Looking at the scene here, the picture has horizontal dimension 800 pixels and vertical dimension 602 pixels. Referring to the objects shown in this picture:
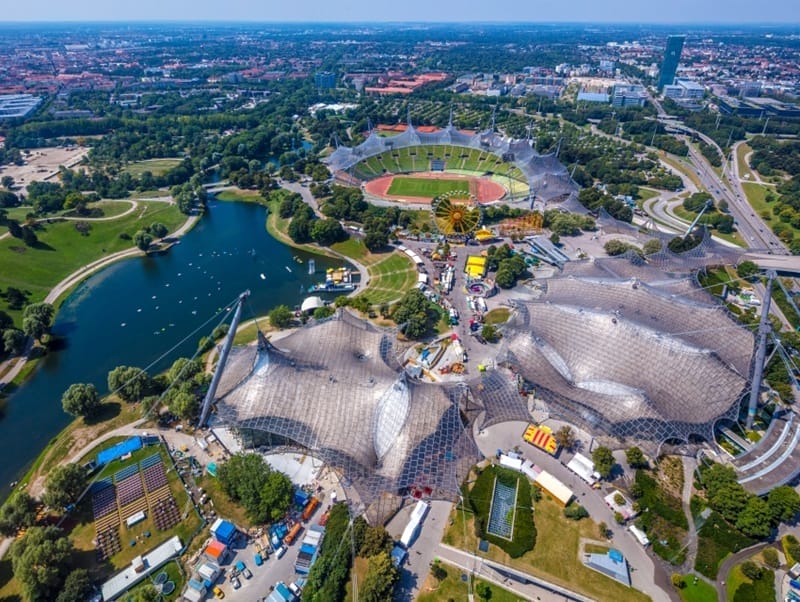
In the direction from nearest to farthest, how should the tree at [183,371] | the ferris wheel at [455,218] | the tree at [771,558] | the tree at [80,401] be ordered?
the tree at [771,558], the tree at [80,401], the tree at [183,371], the ferris wheel at [455,218]

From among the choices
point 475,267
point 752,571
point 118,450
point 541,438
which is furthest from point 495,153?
point 118,450

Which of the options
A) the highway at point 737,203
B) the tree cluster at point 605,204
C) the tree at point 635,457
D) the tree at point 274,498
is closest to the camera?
the tree at point 274,498

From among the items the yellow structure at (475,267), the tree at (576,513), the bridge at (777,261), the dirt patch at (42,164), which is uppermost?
the dirt patch at (42,164)

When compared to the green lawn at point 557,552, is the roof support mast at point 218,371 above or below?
above

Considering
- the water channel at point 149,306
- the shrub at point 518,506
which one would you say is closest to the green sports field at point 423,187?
the water channel at point 149,306

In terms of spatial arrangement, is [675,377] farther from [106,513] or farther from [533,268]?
[106,513]

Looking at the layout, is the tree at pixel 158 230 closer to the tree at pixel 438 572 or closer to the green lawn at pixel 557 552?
the green lawn at pixel 557 552

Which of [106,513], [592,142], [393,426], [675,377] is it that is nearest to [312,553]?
[393,426]
